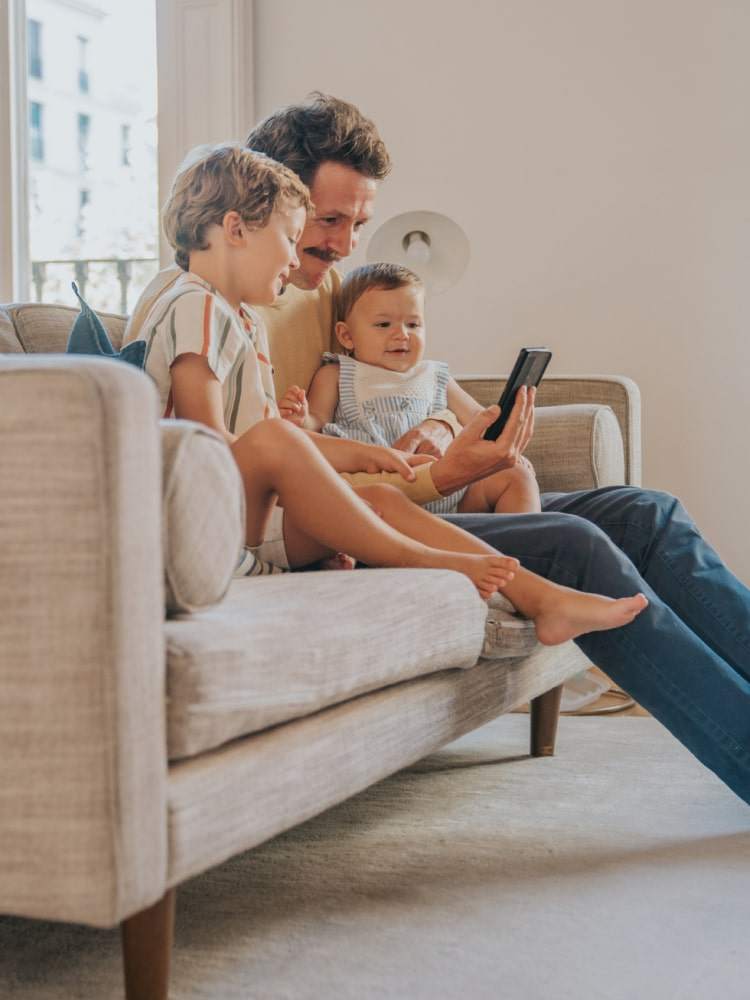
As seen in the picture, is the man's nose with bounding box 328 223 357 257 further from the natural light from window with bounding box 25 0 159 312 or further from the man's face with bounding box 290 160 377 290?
the natural light from window with bounding box 25 0 159 312

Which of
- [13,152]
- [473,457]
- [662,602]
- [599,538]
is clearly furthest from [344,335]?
[13,152]

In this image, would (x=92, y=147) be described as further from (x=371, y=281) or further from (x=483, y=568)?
(x=483, y=568)

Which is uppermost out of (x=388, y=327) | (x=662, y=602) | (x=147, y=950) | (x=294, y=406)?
(x=388, y=327)

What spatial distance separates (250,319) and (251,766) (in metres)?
0.90

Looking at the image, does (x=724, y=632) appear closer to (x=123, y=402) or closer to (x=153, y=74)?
(x=123, y=402)

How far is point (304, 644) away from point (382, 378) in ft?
3.79

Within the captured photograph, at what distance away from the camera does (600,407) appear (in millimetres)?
2553

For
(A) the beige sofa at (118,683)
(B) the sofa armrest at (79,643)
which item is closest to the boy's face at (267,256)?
(A) the beige sofa at (118,683)

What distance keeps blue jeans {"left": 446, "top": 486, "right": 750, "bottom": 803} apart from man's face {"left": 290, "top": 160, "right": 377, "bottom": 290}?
1.94 feet

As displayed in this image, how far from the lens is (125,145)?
430 cm

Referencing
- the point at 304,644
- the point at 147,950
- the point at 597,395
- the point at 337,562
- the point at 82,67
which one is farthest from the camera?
the point at 82,67

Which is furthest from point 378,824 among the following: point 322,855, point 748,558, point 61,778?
point 748,558

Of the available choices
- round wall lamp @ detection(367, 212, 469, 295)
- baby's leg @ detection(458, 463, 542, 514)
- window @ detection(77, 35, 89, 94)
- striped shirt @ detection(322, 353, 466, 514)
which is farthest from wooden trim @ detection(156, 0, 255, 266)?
baby's leg @ detection(458, 463, 542, 514)

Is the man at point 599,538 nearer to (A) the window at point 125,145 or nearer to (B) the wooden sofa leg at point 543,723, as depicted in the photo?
(B) the wooden sofa leg at point 543,723
